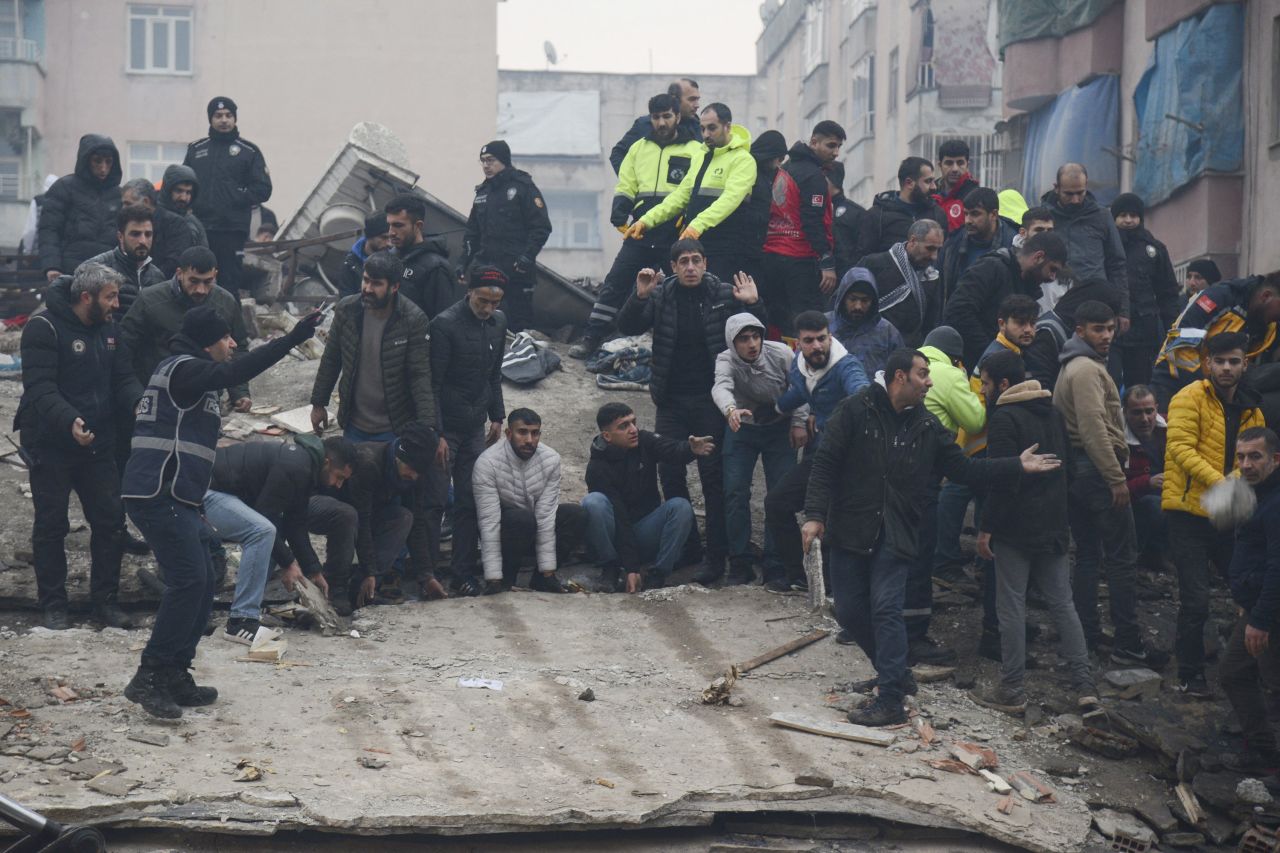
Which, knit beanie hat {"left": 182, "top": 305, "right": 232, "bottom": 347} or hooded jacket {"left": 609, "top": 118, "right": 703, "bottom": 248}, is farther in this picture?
hooded jacket {"left": 609, "top": 118, "right": 703, "bottom": 248}

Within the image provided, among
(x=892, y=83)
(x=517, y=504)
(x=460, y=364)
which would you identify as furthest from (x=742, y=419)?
(x=892, y=83)

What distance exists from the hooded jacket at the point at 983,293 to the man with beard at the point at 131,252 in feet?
17.3

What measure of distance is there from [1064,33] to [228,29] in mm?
18559

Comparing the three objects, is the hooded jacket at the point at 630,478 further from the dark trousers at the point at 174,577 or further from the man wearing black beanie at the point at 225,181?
the man wearing black beanie at the point at 225,181

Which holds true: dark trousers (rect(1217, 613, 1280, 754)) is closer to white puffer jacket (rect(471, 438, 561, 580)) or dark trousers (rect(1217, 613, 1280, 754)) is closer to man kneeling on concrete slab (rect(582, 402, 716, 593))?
man kneeling on concrete slab (rect(582, 402, 716, 593))

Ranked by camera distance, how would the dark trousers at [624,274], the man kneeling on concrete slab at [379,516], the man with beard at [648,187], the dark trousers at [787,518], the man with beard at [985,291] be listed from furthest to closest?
the dark trousers at [624,274]
the man with beard at [648,187]
the man with beard at [985,291]
the dark trousers at [787,518]
the man kneeling on concrete slab at [379,516]

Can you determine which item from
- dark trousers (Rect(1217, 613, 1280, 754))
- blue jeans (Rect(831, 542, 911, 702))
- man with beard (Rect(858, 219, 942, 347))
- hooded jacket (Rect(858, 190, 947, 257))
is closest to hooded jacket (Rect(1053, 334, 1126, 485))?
dark trousers (Rect(1217, 613, 1280, 754))

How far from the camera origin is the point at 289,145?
1230 inches

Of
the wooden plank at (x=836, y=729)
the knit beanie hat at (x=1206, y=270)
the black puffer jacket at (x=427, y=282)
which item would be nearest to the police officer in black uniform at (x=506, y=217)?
the black puffer jacket at (x=427, y=282)

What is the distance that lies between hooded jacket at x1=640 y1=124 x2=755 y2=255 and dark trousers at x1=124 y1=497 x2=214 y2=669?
5.04m

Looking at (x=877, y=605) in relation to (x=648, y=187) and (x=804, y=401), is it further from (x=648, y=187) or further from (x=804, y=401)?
(x=648, y=187)

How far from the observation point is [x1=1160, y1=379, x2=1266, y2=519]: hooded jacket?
8.11 meters

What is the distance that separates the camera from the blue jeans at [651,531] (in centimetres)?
1010

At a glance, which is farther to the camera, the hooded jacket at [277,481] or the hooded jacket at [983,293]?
the hooded jacket at [983,293]
